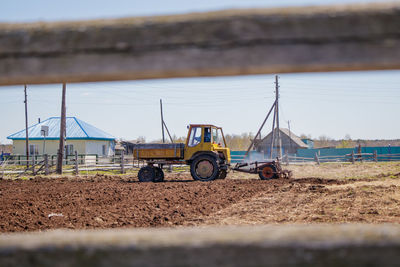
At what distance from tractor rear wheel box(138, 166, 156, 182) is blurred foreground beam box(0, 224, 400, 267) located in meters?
17.2

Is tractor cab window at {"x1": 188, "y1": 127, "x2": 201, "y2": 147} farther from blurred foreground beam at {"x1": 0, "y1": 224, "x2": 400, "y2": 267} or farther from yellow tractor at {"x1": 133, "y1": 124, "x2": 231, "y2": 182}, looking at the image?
blurred foreground beam at {"x1": 0, "y1": 224, "x2": 400, "y2": 267}

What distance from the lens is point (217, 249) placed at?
2.97 ft

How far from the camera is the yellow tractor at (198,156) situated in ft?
56.0

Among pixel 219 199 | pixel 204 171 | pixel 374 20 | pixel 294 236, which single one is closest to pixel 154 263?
pixel 294 236

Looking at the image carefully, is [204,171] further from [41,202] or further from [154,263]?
[154,263]

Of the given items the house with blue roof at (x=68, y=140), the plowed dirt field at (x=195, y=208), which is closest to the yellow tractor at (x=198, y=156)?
the plowed dirt field at (x=195, y=208)

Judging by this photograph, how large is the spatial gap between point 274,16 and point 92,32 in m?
0.47

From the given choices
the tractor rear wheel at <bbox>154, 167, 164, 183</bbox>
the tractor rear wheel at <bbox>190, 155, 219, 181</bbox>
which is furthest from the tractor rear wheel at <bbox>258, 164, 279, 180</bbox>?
the tractor rear wheel at <bbox>154, 167, 164, 183</bbox>

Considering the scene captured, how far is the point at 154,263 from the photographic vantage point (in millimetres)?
915

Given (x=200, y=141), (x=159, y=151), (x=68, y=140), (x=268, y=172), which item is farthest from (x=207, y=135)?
(x=68, y=140)

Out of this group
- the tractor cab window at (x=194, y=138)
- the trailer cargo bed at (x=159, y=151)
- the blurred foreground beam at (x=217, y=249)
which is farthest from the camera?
the trailer cargo bed at (x=159, y=151)

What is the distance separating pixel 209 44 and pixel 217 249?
1.64ft

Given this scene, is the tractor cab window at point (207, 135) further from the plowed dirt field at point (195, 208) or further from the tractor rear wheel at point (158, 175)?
the plowed dirt field at point (195, 208)

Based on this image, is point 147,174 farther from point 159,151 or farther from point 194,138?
A: point 194,138
